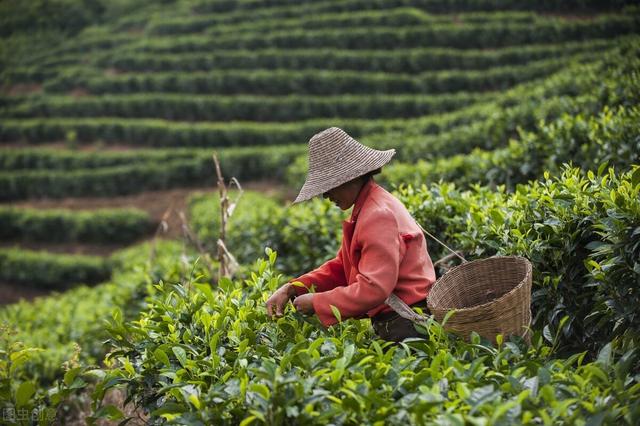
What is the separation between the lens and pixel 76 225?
15734 mm

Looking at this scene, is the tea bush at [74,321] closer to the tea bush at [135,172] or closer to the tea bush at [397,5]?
the tea bush at [135,172]

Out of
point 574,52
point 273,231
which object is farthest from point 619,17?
point 273,231

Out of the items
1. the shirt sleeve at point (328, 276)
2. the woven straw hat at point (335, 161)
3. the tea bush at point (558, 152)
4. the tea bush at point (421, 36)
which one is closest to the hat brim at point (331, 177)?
the woven straw hat at point (335, 161)

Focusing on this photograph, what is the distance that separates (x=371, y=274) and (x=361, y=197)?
436 millimetres

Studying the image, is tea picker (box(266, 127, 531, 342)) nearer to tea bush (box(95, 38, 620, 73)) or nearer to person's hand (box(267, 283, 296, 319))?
person's hand (box(267, 283, 296, 319))

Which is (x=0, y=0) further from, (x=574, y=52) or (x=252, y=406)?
(x=252, y=406)

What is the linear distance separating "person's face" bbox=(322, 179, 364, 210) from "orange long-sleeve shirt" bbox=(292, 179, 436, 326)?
0.09ft

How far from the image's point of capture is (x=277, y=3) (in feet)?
81.4

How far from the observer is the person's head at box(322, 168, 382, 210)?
287 cm

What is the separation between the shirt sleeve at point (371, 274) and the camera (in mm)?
2590

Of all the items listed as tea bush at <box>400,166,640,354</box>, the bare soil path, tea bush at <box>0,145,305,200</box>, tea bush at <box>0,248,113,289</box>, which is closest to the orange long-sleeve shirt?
tea bush at <box>400,166,640,354</box>

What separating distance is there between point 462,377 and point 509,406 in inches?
Answer: 13.8

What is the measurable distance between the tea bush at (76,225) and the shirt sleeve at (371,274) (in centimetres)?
1363

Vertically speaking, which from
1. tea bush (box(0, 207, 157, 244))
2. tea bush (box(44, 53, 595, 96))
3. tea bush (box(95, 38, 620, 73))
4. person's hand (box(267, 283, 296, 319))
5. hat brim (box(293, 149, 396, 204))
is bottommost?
tea bush (box(0, 207, 157, 244))
